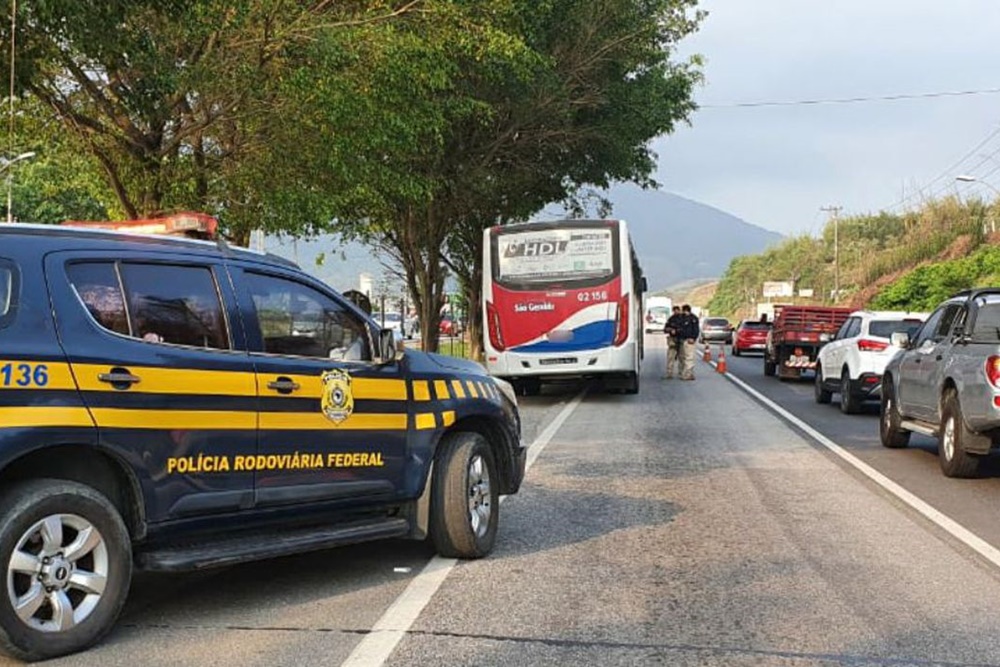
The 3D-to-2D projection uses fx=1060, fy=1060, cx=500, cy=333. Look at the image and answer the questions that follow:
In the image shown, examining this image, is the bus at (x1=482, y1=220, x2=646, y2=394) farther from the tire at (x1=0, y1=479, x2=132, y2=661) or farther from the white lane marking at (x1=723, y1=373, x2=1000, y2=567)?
the tire at (x1=0, y1=479, x2=132, y2=661)

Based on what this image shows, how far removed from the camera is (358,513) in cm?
603

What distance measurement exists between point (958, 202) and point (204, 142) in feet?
151

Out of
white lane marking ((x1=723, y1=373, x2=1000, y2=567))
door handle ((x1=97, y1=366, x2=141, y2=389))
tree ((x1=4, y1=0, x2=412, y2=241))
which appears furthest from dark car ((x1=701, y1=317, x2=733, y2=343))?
door handle ((x1=97, y1=366, x2=141, y2=389))

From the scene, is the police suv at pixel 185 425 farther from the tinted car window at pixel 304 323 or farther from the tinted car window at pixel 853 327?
the tinted car window at pixel 853 327

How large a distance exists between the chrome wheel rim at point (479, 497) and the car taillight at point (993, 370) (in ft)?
16.4

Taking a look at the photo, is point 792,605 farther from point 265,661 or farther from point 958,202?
point 958,202

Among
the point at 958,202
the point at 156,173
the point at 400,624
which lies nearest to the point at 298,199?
the point at 156,173

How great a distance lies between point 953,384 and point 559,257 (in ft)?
29.7

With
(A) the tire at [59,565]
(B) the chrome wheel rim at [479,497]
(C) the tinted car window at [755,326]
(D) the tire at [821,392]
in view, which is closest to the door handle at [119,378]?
(A) the tire at [59,565]

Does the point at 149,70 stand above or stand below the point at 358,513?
above

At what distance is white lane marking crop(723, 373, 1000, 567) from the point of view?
698 cm

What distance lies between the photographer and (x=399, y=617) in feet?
17.4

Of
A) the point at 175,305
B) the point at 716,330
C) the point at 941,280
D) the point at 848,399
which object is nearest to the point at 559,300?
the point at 848,399

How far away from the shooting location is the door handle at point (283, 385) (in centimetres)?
543
